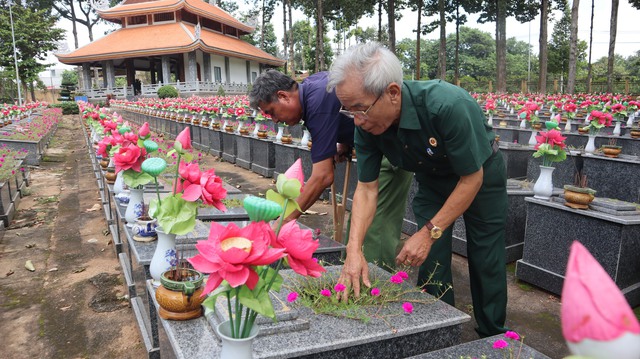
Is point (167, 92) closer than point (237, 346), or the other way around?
point (237, 346)

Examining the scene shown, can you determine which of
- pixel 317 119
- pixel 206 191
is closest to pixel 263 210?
pixel 206 191

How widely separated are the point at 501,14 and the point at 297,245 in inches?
933

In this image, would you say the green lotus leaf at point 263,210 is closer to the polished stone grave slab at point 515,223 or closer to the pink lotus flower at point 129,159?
the pink lotus flower at point 129,159

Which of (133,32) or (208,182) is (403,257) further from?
(133,32)

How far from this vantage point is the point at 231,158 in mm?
9039

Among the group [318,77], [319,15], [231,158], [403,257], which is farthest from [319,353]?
[319,15]

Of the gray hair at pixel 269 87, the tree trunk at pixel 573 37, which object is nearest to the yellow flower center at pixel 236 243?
the gray hair at pixel 269 87

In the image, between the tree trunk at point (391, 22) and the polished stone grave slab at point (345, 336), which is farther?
the tree trunk at point (391, 22)

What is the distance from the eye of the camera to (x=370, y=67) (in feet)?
Result: 5.31

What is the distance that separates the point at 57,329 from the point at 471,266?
250 cm

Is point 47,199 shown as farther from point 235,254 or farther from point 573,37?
point 573,37

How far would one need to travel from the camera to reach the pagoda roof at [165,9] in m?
30.4

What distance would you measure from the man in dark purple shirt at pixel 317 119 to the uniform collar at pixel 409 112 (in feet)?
1.74

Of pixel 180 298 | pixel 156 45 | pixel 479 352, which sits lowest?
pixel 479 352
